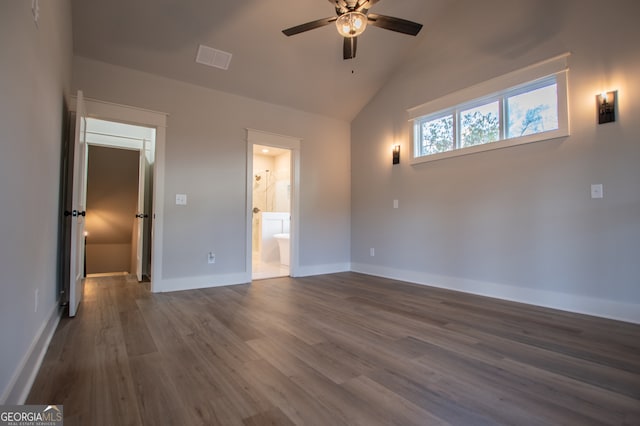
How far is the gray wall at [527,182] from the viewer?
2766 mm

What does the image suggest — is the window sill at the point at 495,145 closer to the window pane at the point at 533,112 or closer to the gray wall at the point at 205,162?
the window pane at the point at 533,112

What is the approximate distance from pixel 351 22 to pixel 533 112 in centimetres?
229

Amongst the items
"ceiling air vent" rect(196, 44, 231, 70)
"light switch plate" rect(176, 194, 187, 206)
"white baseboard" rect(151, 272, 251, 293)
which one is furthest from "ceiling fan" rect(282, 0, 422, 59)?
"white baseboard" rect(151, 272, 251, 293)

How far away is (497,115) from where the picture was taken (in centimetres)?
368

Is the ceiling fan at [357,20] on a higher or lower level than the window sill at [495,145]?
higher

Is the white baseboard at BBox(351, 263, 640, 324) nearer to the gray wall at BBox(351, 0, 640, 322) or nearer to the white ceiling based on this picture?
the gray wall at BBox(351, 0, 640, 322)

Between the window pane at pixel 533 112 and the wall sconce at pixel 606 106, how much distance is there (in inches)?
13.9

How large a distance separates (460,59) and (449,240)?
2.33 metres

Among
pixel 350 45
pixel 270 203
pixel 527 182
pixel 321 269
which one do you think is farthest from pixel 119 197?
pixel 527 182

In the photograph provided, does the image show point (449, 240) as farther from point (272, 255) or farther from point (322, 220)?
point (272, 255)


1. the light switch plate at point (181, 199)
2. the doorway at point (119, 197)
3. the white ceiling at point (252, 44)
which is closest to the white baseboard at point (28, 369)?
the light switch plate at point (181, 199)

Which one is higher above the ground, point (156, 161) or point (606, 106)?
point (606, 106)

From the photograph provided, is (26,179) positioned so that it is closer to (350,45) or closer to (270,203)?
(350,45)

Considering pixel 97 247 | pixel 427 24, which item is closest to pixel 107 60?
pixel 427 24
